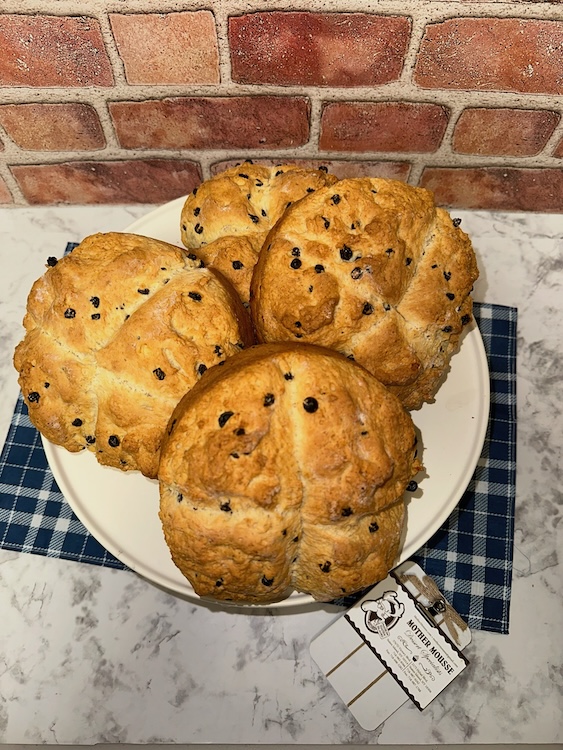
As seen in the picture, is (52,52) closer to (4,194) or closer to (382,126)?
(4,194)

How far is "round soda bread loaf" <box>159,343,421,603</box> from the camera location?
93 centimetres

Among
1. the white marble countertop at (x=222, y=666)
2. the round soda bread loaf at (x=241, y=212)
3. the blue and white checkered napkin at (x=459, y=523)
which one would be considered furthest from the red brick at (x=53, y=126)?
the white marble countertop at (x=222, y=666)

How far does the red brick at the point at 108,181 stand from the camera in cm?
160

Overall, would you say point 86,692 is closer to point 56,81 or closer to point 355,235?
point 355,235

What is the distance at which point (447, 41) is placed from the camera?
127 centimetres

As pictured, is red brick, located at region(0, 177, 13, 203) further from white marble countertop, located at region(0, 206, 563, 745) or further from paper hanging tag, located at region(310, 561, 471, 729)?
paper hanging tag, located at region(310, 561, 471, 729)

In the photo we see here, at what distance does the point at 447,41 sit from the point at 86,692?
1522 millimetres

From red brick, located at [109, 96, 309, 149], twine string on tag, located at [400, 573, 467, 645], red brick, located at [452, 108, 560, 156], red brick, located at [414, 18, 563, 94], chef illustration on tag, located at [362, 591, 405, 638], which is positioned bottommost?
chef illustration on tag, located at [362, 591, 405, 638]

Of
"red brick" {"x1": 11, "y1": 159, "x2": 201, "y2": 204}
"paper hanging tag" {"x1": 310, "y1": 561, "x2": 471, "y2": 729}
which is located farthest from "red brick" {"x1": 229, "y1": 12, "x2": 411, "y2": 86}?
"paper hanging tag" {"x1": 310, "y1": 561, "x2": 471, "y2": 729}

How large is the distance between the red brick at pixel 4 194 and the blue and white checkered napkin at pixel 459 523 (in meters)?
0.62

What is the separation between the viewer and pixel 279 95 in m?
1.41

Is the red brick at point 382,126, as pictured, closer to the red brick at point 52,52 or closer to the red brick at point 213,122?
the red brick at point 213,122

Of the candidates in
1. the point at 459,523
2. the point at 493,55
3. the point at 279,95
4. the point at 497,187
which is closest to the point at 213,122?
the point at 279,95

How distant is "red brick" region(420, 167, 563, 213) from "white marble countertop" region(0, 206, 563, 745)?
0.67 meters
